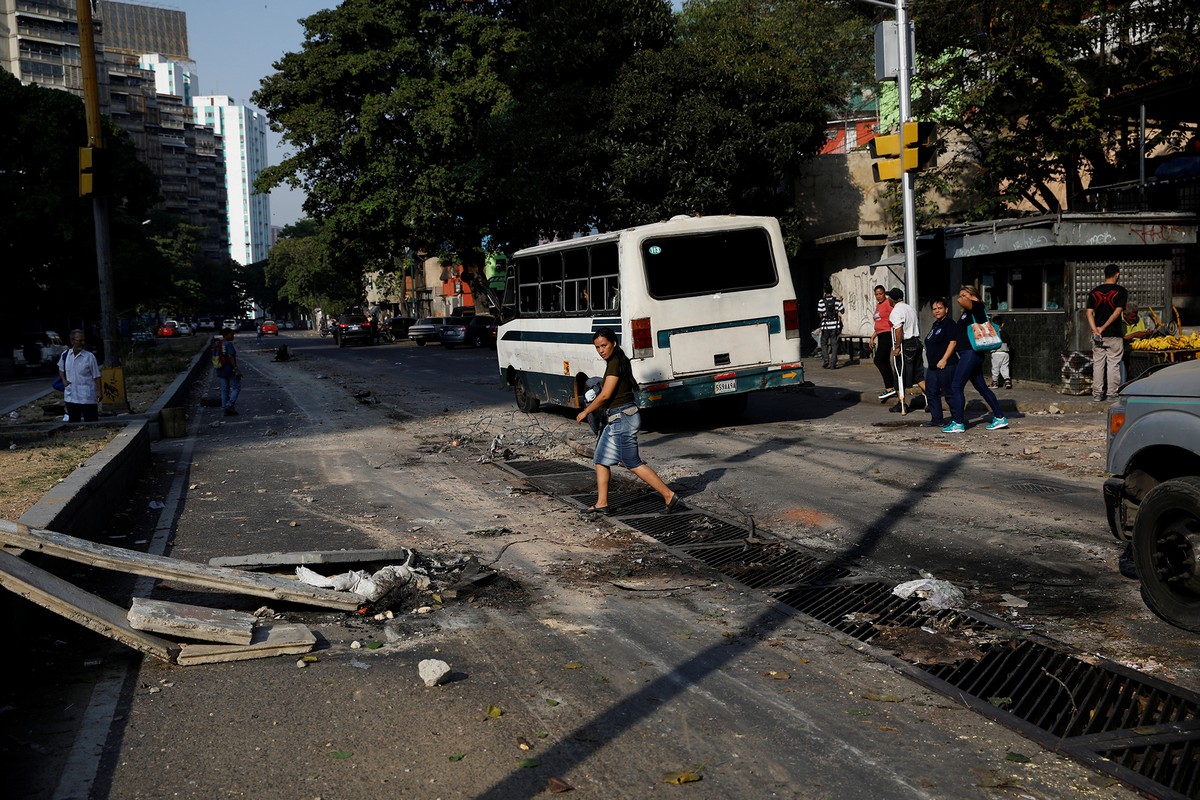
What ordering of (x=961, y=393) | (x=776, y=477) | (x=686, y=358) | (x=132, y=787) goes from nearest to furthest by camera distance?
(x=132, y=787), (x=776, y=477), (x=961, y=393), (x=686, y=358)

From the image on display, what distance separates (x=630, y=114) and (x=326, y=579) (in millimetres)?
24675

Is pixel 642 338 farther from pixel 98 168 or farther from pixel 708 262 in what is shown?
pixel 98 168

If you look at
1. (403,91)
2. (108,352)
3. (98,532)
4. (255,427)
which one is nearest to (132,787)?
(98,532)

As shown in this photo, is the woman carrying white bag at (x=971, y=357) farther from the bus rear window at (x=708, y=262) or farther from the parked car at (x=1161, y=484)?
the parked car at (x=1161, y=484)

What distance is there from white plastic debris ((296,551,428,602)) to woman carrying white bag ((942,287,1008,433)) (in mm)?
8998

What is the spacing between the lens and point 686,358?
1545cm

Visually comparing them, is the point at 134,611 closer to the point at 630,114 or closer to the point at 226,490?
the point at 226,490

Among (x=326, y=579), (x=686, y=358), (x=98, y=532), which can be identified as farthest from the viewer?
(x=686, y=358)

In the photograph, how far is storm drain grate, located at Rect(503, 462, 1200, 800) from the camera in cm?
445

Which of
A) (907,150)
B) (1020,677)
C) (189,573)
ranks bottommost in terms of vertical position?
(1020,677)

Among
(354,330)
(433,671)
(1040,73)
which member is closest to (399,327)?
(354,330)

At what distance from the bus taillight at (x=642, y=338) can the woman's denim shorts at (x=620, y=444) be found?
16.7 feet

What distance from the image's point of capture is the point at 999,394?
60.2ft

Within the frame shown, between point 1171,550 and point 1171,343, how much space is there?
11844mm
